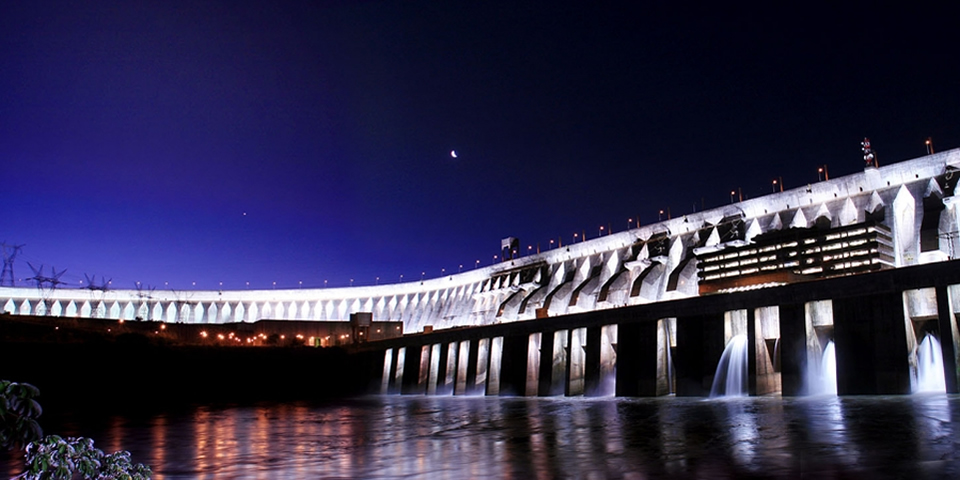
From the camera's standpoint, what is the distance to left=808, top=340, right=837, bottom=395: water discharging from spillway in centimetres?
2678

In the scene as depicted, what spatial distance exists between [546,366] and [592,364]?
183 inches

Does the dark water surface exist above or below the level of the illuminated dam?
below

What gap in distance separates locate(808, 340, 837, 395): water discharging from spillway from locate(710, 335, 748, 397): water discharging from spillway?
343cm

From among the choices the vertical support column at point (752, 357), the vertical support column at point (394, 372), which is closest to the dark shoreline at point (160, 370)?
the vertical support column at point (394, 372)

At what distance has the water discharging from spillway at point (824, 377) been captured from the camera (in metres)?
26.8

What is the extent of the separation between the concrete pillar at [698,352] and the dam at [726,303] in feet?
0.22

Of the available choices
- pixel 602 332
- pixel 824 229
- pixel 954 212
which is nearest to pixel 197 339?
pixel 602 332

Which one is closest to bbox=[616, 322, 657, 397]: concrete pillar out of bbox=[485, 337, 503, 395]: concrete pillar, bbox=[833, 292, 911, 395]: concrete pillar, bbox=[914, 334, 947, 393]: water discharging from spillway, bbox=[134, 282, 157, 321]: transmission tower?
bbox=[833, 292, 911, 395]: concrete pillar

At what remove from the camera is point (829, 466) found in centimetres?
1083

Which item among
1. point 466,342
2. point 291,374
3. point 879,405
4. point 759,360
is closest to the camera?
point 879,405

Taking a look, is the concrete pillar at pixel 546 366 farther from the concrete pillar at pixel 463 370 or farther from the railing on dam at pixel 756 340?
the concrete pillar at pixel 463 370

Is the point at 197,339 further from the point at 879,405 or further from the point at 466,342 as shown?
the point at 879,405

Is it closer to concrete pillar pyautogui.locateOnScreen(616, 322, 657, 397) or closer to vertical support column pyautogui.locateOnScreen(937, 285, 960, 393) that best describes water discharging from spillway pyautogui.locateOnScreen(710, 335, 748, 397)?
concrete pillar pyautogui.locateOnScreen(616, 322, 657, 397)

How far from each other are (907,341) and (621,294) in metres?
54.4
